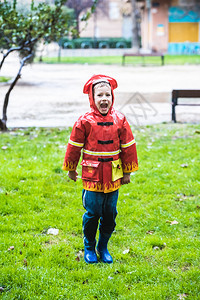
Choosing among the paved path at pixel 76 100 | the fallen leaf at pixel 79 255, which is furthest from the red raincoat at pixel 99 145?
the paved path at pixel 76 100

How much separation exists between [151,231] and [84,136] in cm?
150

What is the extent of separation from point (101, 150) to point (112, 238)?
1198 millimetres

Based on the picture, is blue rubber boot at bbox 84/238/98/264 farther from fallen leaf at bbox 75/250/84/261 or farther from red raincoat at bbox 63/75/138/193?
red raincoat at bbox 63/75/138/193

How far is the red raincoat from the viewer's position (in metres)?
3.19

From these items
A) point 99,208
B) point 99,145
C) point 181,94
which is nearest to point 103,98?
point 99,145

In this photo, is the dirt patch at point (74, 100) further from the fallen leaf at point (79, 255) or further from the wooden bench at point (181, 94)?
the fallen leaf at point (79, 255)

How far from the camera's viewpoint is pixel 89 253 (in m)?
3.57

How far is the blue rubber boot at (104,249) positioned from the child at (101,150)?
0.87 feet

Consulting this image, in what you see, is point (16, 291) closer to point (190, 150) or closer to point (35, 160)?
point (35, 160)

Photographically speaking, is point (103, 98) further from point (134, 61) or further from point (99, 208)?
point (134, 61)

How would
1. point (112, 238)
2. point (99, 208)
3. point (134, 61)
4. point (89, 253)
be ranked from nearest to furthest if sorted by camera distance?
point (99, 208) < point (89, 253) < point (112, 238) < point (134, 61)

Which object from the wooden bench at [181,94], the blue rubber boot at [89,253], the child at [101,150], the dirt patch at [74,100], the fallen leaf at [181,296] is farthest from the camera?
the dirt patch at [74,100]

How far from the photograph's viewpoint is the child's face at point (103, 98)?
3.17 meters

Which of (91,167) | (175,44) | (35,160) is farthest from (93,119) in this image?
(175,44)
